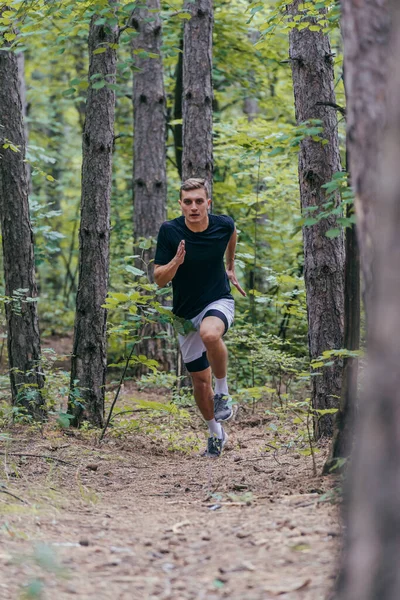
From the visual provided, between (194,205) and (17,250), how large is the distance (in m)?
2.24

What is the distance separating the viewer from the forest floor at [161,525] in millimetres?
3160

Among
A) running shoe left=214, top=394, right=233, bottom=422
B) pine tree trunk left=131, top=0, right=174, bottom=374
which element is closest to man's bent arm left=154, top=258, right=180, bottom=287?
running shoe left=214, top=394, right=233, bottom=422

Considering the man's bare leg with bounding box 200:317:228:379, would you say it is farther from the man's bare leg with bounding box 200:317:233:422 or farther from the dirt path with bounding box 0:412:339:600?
the dirt path with bounding box 0:412:339:600

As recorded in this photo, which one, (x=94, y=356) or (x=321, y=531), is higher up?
(x=94, y=356)

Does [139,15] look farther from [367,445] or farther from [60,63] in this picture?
[367,445]

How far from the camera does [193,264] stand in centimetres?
643

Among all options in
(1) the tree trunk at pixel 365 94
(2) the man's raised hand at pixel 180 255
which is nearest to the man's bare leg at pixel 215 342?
(2) the man's raised hand at pixel 180 255

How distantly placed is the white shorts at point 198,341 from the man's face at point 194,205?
82 cm

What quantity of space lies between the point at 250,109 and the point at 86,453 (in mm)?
14627

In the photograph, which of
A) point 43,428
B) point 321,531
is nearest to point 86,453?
point 43,428

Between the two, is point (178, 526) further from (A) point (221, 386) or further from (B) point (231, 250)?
(B) point (231, 250)

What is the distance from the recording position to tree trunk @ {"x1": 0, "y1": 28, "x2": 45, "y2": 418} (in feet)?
24.3

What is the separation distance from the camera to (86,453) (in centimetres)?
654

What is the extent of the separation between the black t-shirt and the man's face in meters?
0.13
